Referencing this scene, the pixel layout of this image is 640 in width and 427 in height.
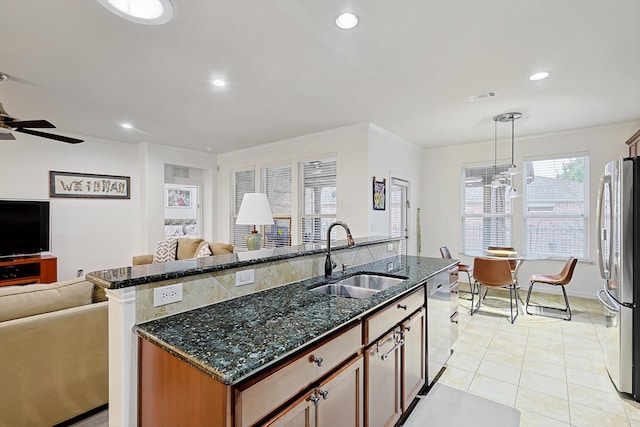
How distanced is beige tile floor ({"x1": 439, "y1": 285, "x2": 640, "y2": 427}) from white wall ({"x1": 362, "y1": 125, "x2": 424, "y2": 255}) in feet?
5.82

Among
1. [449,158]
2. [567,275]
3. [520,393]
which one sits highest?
[449,158]

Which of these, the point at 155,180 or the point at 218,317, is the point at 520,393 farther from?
the point at 155,180

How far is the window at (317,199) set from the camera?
16.8 ft

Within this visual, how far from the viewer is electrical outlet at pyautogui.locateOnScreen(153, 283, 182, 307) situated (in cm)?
136

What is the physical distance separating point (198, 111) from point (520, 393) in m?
4.44

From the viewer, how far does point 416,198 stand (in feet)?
20.4

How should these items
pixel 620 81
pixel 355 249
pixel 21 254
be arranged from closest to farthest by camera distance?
1. pixel 355 249
2. pixel 620 81
3. pixel 21 254

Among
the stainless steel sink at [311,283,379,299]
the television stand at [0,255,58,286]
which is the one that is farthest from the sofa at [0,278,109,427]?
the television stand at [0,255,58,286]

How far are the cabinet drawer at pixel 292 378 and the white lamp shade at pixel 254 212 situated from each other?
7.73 ft

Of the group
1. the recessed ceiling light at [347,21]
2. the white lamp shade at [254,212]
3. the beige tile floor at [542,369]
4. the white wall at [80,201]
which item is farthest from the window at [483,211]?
the white wall at [80,201]

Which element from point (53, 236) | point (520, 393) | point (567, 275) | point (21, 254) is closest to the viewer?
point (520, 393)

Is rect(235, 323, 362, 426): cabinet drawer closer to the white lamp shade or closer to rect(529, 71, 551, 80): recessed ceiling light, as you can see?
the white lamp shade

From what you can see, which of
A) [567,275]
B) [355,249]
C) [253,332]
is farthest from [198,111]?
[567,275]

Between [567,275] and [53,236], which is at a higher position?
[53,236]
